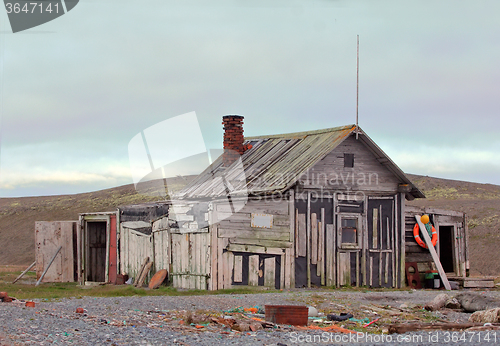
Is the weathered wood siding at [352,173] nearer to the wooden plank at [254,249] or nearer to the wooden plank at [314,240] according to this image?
the wooden plank at [314,240]

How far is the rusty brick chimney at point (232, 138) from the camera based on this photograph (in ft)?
74.3

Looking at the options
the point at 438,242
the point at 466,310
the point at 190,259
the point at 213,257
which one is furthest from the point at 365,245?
the point at 466,310

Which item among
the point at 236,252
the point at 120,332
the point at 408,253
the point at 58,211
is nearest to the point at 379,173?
the point at 408,253

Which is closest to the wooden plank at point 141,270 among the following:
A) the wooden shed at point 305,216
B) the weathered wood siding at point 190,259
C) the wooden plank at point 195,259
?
the weathered wood siding at point 190,259

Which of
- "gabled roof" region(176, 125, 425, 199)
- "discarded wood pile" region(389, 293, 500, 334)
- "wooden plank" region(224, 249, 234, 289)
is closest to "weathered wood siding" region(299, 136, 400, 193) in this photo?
"gabled roof" region(176, 125, 425, 199)

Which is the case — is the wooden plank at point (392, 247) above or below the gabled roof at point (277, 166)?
below

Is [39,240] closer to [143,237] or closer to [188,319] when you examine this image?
[143,237]

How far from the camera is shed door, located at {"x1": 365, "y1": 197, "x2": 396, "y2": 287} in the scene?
19.9 m

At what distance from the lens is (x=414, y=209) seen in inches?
830

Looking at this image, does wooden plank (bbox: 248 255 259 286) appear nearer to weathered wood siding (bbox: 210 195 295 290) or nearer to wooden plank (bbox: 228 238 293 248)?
weathered wood siding (bbox: 210 195 295 290)

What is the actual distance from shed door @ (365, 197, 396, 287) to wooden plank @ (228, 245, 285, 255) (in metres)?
3.57

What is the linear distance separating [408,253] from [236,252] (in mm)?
6922

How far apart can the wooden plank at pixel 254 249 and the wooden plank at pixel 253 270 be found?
0.22m

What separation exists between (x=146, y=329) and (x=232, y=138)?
45.8 feet
